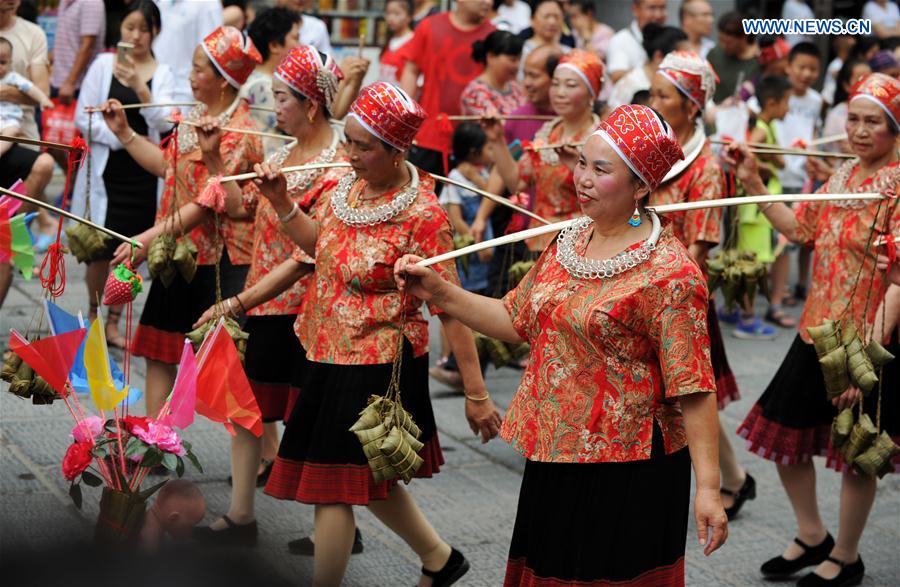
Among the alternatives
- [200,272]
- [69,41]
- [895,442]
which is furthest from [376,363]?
[69,41]

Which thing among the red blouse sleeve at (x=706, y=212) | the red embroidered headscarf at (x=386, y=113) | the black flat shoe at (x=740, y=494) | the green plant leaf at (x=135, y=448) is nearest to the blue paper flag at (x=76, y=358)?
the green plant leaf at (x=135, y=448)

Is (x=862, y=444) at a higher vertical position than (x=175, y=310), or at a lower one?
higher

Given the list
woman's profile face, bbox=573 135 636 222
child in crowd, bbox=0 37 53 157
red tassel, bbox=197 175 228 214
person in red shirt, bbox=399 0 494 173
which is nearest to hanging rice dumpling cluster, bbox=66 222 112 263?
red tassel, bbox=197 175 228 214

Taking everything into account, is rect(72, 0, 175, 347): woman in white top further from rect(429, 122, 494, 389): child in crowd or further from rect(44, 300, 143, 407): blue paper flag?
rect(44, 300, 143, 407): blue paper flag

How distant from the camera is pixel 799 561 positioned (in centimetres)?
514

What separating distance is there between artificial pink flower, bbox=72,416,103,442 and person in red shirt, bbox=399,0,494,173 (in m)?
5.25

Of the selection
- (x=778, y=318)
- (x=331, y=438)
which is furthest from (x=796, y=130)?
(x=331, y=438)

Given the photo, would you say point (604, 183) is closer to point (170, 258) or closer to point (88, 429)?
point (88, 429)

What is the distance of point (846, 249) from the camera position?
188 inches

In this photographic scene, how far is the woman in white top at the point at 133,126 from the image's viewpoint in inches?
288

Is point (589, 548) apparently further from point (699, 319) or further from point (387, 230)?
point (387, 230)

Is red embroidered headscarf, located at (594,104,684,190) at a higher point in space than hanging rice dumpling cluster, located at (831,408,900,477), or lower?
higher

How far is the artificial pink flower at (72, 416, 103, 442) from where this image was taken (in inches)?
146

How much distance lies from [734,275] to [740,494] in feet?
3.27
